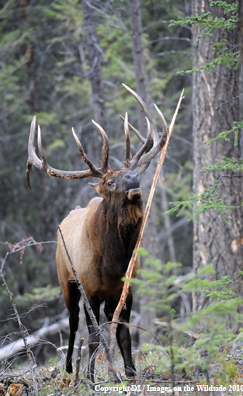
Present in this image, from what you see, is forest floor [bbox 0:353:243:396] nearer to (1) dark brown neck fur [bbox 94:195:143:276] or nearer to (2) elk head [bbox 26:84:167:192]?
(1) dark brown neck fur [bbox 94:195:143:276]

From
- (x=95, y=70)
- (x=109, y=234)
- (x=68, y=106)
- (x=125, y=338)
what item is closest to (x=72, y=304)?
(x=125, y=338)

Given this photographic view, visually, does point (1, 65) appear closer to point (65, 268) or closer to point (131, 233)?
point (65, 268)

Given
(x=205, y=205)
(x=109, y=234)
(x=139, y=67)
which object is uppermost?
(x=139, y=67)

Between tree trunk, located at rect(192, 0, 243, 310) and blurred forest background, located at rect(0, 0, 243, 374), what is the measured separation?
355cm

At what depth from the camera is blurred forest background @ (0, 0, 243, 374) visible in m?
11.9

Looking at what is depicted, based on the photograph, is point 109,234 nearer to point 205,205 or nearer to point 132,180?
point 132,180

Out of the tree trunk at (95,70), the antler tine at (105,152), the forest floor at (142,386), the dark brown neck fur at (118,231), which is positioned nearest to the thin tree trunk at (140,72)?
the tree trunk at (95,70)

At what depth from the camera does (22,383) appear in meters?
4.51

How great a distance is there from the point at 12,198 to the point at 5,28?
615 centimetres

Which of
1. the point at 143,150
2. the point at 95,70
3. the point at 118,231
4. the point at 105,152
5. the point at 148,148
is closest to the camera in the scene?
the point at 118,231

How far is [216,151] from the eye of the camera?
675 centimetres

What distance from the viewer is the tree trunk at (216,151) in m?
6.60

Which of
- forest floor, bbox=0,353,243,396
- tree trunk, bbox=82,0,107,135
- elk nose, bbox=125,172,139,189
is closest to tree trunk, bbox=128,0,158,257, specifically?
tree trunk, bbox=82,0,107,135

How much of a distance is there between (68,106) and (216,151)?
10.4m
